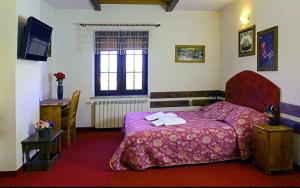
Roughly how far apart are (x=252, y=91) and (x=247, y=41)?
900mm

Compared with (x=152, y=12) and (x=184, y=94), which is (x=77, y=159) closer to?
(x=184, y=94)

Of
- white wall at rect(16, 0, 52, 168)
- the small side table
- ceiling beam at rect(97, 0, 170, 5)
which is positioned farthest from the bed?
ceiling beam at rect(97, 0, 170, 5)

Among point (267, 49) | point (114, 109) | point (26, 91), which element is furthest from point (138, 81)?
point (267, 49)

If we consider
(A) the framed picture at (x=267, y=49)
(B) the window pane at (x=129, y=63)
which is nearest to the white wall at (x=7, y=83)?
(B) the window pane at (x=129, y=63)

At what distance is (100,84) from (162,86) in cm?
135

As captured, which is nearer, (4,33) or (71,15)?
(4,33)

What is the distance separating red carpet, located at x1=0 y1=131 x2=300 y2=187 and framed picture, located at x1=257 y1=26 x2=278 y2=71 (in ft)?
4.81

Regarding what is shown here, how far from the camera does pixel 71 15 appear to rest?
5.21 m

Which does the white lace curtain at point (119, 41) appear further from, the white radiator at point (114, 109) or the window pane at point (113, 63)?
the white radiator at point (114, 109)

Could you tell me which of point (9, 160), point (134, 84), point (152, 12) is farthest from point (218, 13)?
point (9, 160)

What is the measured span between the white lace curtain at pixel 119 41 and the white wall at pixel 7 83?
91.6 inches

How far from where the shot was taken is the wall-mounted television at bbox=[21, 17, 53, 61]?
3.14 metres

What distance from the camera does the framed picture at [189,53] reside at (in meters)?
5.45

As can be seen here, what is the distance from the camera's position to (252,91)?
4070 millimetres
